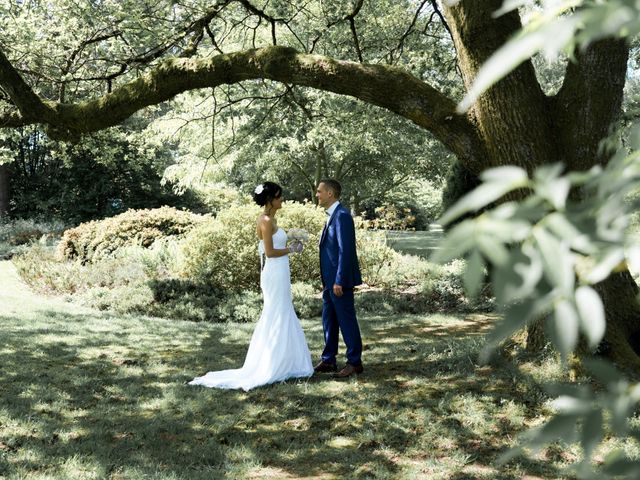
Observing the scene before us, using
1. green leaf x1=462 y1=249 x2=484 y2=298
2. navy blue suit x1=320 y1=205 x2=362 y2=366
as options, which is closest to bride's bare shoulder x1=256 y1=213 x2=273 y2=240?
navy blue suit x1=320 y1=205 x2=362 y2=366

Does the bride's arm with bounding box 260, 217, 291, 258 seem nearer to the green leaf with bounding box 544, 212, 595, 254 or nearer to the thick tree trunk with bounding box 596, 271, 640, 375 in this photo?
the thick tree trunk with bounding box 596, 271, 640, 375

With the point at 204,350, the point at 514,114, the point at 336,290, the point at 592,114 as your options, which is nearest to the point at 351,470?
the point at 336,290

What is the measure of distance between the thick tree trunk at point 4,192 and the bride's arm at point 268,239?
25.6m

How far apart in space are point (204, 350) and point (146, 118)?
23.3 meters

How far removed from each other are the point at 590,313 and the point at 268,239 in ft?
20.8

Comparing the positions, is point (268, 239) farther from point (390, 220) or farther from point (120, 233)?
point (390, 220)

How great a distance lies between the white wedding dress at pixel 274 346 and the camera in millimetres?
6801

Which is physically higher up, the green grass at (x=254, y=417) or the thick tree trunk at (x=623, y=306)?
the thick tree trunk at (x=623, y=306)

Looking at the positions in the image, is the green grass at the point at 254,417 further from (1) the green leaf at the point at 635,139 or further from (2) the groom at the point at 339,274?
(1) the green leaf at the point at 635,139

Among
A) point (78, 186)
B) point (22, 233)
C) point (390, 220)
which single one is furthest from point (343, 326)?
point (78, 186)

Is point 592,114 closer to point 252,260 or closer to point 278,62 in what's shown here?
point 278,62

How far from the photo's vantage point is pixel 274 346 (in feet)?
22.7

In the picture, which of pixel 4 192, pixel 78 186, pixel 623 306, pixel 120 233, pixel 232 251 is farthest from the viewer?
pixel 78 186

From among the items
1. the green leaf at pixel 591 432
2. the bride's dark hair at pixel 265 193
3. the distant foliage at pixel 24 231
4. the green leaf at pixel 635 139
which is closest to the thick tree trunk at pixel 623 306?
the bride's dark hair at pixel 265 193
